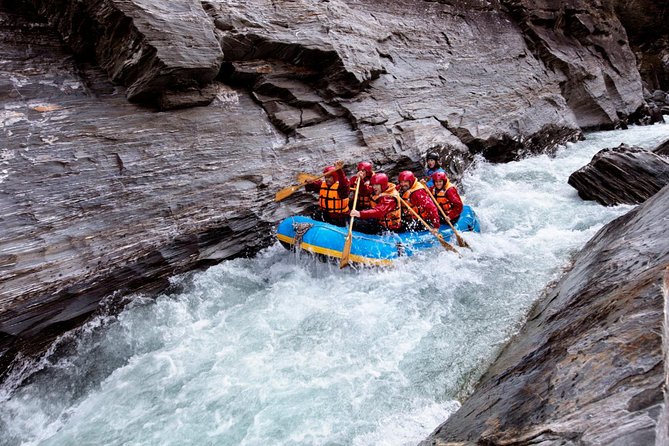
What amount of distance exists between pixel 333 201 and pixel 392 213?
1096 millimetres

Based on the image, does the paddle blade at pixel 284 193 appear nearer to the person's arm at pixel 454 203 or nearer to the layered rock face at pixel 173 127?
the layered rock face at pixel 173 127

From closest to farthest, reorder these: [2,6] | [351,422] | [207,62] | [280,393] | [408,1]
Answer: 1. [351,422]
2. [280,393]
3. [2,6]
4. [207,62]
5. [408,1]

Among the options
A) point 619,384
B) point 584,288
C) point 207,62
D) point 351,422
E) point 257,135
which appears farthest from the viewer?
point 257,135

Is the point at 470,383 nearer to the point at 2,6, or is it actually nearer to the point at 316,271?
the point at 316,271

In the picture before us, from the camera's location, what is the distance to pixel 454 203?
8180mm

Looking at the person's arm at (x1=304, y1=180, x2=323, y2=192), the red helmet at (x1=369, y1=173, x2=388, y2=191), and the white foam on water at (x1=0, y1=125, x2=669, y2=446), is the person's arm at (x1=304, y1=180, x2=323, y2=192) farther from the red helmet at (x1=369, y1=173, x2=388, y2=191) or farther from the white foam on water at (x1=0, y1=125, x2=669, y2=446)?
the white foam on water at (x1=0, y1=125, x2=669, y2=446)

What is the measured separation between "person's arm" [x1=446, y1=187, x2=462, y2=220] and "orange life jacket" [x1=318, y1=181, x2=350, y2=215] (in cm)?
193

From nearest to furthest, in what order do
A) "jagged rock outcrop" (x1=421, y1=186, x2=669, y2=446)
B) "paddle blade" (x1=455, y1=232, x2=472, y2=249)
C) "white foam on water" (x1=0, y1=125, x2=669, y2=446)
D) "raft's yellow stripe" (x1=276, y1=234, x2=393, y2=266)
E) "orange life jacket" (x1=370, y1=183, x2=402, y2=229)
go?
"jagged rock outcrop" (x1=421, y1=186, x2=669, y2=446) < "white foam on water" (x1=0, y1=125, x2=669, y2=446) < "raft's yellow stripe" (x1=276, y1=234, x2=393, y2=266) < "orange life jacket" (x1=370, y1=183, x2=402, y2=229) < "paddle blade" (x1=455, y1=232, x2=472, y2=249)

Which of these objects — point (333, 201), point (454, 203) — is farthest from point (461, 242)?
point (333, 201)

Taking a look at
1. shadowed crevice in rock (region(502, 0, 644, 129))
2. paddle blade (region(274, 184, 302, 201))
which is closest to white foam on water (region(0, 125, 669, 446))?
paddle blade (region(274, 184, 302, 201))

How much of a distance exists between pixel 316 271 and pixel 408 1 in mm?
9780

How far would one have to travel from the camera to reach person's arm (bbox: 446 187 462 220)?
26.7 ft

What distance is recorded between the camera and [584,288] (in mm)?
3869

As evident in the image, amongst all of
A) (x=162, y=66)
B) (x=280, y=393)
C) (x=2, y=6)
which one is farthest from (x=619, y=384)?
(x=2, y=6)
